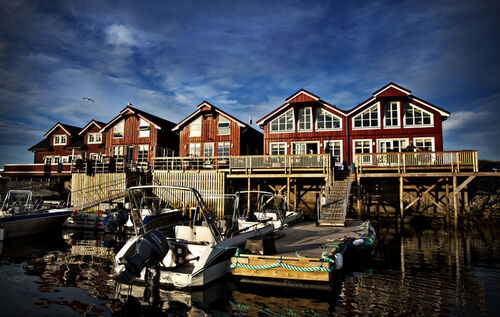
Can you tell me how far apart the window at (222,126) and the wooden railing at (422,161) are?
470 inches

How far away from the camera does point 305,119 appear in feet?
84.8

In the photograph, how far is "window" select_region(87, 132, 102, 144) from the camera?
33.6 m

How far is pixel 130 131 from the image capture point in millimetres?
30672

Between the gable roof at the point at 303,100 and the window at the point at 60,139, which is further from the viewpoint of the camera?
the window at the point at 60,139

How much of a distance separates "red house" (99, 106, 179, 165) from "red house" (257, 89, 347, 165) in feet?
33.0

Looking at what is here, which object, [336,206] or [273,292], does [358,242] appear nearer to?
[273,292]

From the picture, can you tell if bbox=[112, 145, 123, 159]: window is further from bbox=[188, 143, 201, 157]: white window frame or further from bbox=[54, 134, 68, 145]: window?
bbox=[54, 134, 68, 145]: window

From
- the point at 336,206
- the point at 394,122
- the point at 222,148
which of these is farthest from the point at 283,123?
the point at 336,206

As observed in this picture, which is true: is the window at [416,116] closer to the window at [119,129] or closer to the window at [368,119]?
the window at [368,119]

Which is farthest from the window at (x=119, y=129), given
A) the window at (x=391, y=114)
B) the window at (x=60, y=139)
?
the window at (x=391, y=114)

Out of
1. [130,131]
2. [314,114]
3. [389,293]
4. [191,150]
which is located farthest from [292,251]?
[130,131]

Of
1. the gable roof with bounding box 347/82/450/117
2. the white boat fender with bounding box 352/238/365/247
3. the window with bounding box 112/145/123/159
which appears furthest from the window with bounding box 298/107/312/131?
the window with bounding box 112/145/123/159

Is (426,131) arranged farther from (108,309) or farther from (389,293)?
(108,309)

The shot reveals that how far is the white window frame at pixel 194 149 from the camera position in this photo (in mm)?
28312
